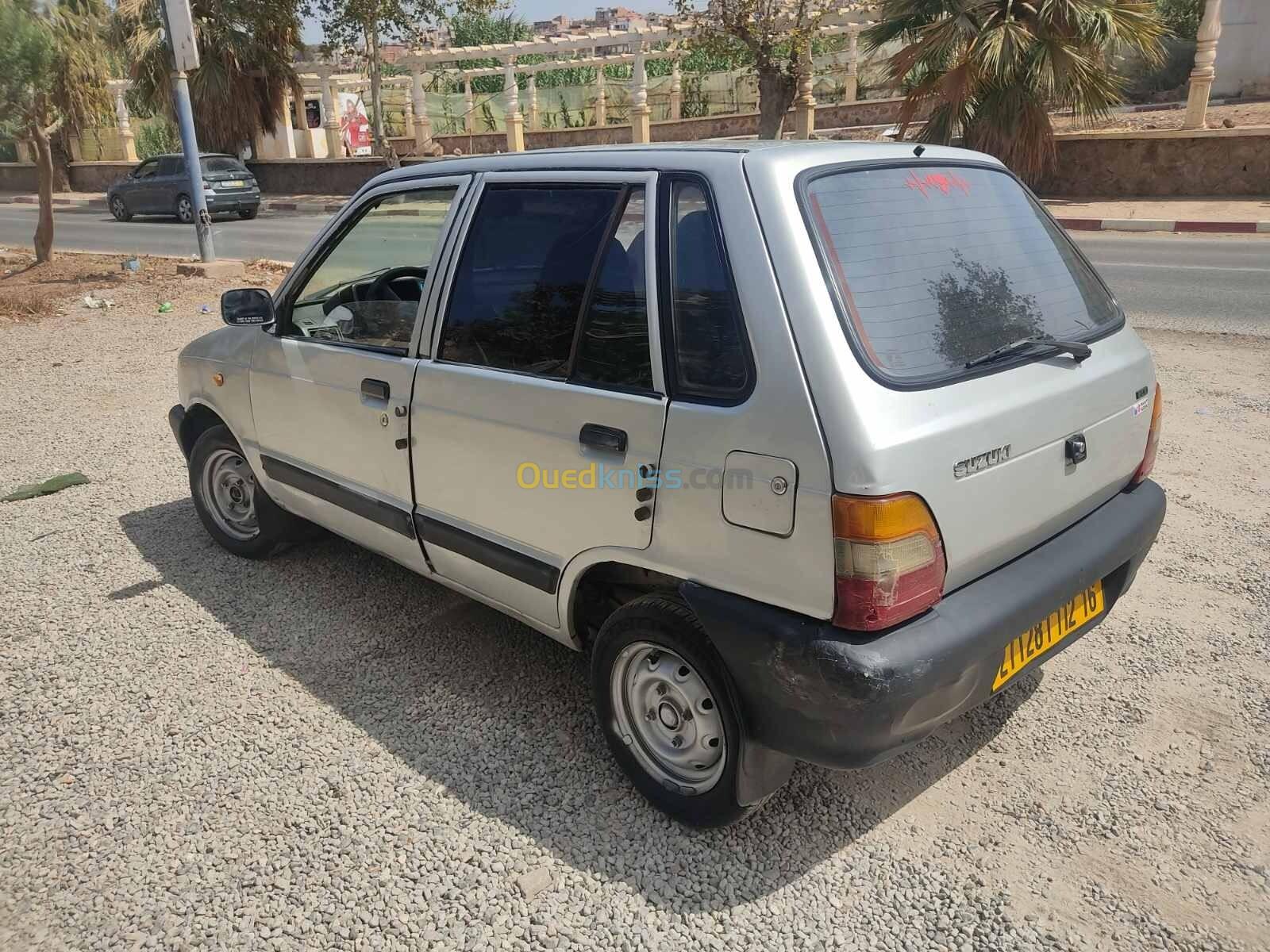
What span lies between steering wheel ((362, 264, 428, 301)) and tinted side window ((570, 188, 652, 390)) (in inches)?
53.7

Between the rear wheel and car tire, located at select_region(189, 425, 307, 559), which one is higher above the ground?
the rear wheel

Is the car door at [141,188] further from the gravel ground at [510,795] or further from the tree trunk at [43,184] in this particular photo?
the gravel ground at [510,795]

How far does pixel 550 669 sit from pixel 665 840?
3.27 feet

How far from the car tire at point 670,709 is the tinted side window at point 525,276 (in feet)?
2.63

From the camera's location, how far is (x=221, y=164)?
23547 millimetres

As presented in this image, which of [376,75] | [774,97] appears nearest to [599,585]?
[774,97]

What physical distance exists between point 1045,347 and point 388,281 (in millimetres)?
2709

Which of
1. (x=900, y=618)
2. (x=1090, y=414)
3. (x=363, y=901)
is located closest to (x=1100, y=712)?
(x=1090, y=414)

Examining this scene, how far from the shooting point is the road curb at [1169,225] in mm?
14672

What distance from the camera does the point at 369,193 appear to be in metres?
3.60

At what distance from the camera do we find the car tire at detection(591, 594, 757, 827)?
8.14 feet
